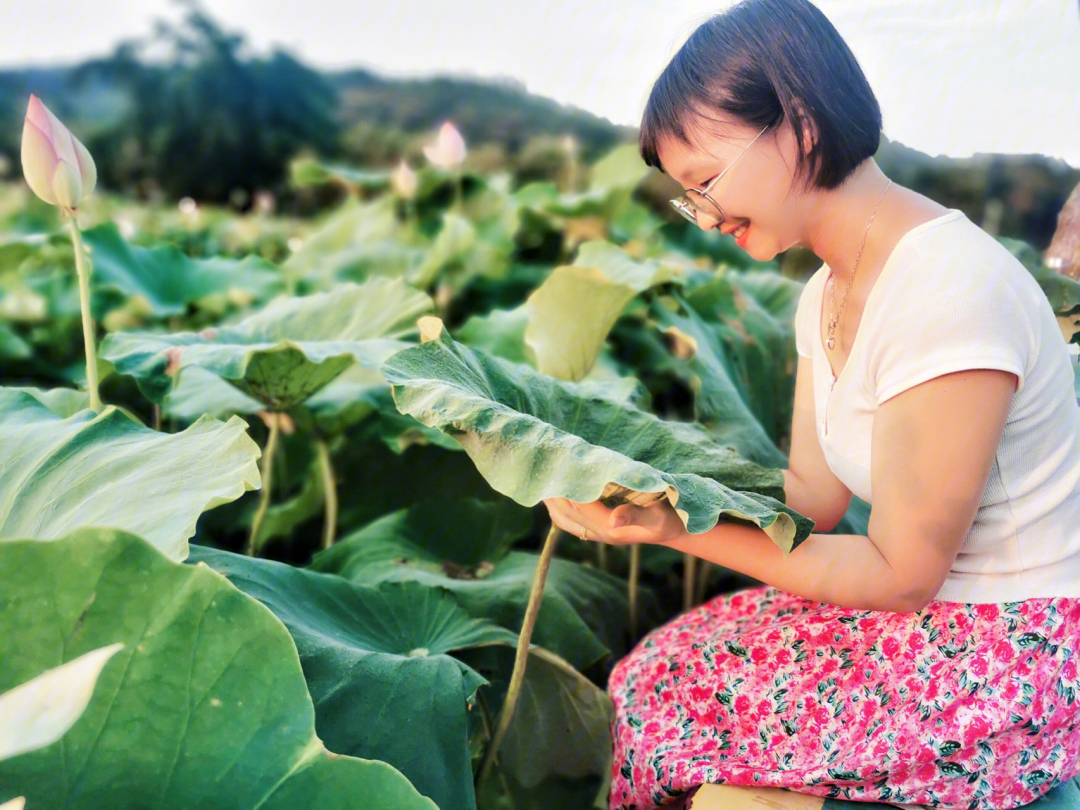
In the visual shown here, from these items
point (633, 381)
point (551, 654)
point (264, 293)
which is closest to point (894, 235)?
point (633, 381)

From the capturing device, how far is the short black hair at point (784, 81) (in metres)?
0.75

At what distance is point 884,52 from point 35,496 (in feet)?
3.09

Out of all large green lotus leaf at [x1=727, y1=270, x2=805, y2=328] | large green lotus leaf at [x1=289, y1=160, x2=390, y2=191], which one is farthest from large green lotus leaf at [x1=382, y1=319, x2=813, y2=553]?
large green lotus leaf at [x1=289, y1=160, x2=390, y2=191]

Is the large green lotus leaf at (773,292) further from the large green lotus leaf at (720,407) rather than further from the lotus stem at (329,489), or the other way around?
the lotus stem at (329,489)

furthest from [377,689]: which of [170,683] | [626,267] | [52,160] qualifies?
[626,267]

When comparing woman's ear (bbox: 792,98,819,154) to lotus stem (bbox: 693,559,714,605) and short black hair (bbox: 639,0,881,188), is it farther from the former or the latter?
lotus stem (bbox: 693,559,714,605)

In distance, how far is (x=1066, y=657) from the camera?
784 mm

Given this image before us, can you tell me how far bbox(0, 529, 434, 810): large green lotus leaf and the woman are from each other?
280mm

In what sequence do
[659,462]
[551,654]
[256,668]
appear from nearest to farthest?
1. [256,668]
2. [659,462]
3. [551,654]

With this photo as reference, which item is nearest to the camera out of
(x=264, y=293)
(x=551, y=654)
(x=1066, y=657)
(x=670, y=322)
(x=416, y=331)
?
(x=1066, y=657)

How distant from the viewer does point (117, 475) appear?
2.65 feet

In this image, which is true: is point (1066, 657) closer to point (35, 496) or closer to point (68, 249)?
point (35, 496)

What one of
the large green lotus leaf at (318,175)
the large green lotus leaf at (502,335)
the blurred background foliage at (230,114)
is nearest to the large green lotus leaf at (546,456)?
the large green lotus leaf at (502,335)

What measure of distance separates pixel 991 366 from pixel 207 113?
14365 millimetres
